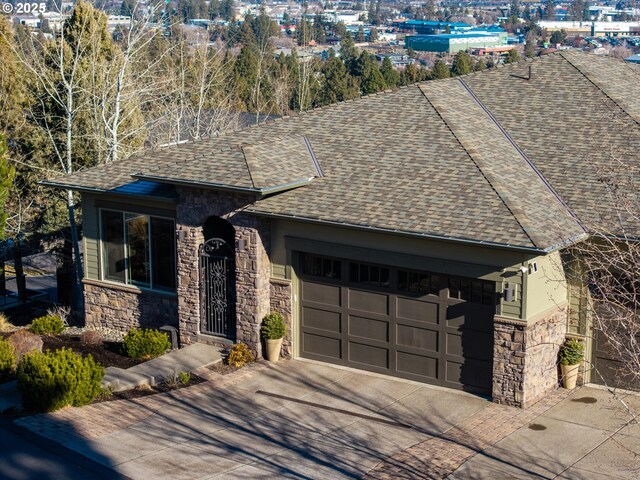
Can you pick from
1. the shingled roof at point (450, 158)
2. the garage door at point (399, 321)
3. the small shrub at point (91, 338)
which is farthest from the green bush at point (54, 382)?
the garage door at point (399, 321)

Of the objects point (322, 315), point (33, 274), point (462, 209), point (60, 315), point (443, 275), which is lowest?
point (33, 274)

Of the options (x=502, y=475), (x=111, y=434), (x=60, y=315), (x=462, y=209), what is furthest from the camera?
(x=60, y=315)

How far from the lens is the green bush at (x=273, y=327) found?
20844 mm

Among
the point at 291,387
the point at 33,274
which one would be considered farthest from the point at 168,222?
the point at 33,274

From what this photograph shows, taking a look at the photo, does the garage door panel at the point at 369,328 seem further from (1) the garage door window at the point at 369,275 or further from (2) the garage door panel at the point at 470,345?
(2) the garage door panel at the point at 470,345

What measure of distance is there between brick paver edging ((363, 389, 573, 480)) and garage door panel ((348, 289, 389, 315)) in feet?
9.92

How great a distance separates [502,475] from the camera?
15508 millimetres

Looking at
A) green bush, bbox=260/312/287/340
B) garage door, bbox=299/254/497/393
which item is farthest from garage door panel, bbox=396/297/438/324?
green bush, bbox=260/312/287/340

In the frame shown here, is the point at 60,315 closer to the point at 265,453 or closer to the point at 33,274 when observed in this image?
the point at 265,453

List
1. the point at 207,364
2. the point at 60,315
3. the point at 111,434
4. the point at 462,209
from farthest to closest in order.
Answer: the point at 60,315 → the point at 207,364 → the point at 462,209 → the point at 111,434

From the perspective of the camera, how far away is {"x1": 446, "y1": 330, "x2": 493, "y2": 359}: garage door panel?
61.6 feet

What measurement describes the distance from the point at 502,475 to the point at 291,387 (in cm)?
549

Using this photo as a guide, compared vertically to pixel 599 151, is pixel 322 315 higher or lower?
lower

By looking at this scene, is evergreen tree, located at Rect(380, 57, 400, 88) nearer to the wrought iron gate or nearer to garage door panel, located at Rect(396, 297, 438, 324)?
the wrought iron gate
